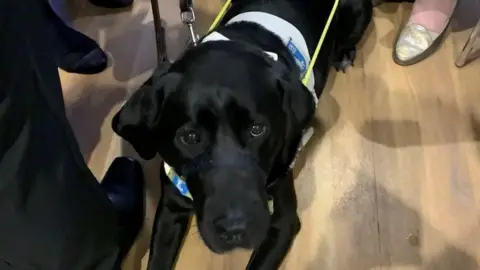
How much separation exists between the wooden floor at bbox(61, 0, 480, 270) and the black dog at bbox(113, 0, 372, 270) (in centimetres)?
19

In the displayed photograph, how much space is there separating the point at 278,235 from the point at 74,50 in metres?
0.76

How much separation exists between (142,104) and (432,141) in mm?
880

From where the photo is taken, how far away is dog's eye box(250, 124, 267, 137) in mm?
1262

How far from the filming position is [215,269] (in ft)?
5.44

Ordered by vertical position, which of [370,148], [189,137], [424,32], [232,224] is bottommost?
[370,148]

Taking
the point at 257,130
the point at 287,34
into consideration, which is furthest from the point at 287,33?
the point at 257,130

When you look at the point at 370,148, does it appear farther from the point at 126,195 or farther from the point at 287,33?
the point at 126,195

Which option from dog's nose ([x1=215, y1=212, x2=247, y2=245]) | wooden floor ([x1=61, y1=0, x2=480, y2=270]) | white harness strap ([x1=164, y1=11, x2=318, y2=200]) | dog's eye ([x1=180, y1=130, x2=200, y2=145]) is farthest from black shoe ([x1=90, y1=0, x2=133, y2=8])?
dog's nose ([x1=215, y1=212, x2=247, y2=245])

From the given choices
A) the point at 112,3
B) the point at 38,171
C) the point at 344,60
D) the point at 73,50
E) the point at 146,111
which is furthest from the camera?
the point at 112,3

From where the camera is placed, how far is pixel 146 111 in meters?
1.35

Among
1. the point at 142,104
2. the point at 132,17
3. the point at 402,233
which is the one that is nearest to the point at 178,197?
the point at 142,104

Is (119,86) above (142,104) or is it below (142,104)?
below

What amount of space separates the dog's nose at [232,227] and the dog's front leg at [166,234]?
0.28m

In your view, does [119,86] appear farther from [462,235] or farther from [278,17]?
[462,235]
